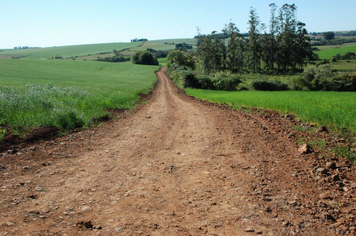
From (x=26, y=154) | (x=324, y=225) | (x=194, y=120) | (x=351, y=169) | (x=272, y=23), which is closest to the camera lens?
(x=324, y=225)

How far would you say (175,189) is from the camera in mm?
5000

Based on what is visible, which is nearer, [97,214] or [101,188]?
[97,214]

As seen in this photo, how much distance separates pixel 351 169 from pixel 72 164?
6.77 metres

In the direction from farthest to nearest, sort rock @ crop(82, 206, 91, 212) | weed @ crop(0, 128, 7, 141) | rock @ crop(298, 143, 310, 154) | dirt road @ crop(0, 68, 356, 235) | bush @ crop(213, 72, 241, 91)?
1. bush @ crop(213, 72, 241, 91)
2. weed @ crop(0, 128, 7, 141)
3. rock @ crop(298, 143, 310, 154)
4. rock @ crop(82, 206, 91, 212)
5. dirt road @ crop(0, 68, 356, 235)

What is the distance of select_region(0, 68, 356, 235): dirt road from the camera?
148 inches

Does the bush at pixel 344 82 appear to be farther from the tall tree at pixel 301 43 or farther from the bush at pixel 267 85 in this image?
the tall tree at pixel 301 43

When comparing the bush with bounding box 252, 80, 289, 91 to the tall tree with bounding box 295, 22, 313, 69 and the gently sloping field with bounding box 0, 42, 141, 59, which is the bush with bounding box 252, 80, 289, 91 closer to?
the tall tree with bounding box 295, 22, 313, 69

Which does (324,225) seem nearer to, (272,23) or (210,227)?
(210,227)

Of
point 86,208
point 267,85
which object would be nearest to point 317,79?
point 267,85

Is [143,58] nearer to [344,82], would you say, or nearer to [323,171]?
[344,82]

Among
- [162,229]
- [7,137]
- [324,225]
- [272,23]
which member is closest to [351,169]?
[324,225]

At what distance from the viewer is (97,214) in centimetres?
412

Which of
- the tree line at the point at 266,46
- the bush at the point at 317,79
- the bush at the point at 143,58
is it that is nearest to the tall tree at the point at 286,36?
the tree line at the point at 266,46

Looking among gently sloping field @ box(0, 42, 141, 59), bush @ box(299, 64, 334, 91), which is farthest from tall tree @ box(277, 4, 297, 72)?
gently sloping field @ box(0, 42, 141, 59)
